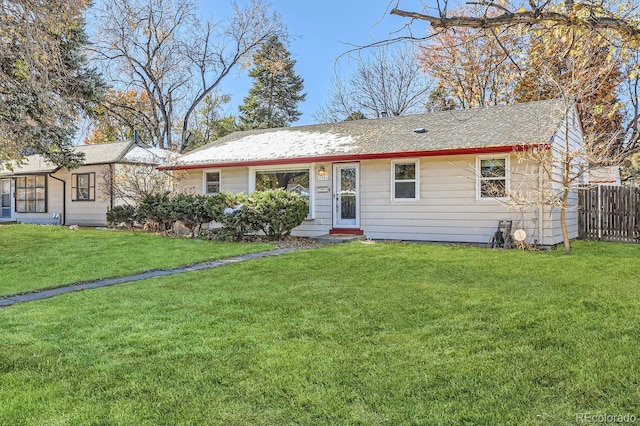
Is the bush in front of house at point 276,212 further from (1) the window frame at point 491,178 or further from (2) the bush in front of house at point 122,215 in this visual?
(2) the bush in front of house at point 122,215

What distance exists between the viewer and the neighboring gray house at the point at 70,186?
18.4m

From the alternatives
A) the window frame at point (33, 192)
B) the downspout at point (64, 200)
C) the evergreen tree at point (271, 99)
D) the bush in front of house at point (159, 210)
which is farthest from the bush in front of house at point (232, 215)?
the evergreen tree at point (271, 99)

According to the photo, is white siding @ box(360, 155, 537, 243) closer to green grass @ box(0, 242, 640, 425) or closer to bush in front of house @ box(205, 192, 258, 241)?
bush in front of house @ box(205, 192, 258, 241)

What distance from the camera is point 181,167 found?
1498cm

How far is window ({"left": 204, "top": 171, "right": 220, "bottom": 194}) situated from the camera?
1518 cm

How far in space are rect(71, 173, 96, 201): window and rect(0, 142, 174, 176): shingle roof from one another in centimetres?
72

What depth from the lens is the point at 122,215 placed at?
16.3m

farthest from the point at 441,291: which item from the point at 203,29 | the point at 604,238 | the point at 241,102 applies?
the point at 241,102

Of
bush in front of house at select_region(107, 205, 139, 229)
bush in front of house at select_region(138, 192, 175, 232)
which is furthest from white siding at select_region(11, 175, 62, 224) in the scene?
bush in front of house at select_region(138, 192, 175, 232)

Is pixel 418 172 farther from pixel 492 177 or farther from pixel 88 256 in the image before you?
pixel 88 256

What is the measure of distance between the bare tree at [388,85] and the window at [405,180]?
1385 cm

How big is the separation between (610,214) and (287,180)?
921 cm

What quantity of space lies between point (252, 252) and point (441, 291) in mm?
5241

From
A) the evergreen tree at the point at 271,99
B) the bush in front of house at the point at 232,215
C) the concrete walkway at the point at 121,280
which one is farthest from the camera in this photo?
the evergreen tree at the point at 271,99
